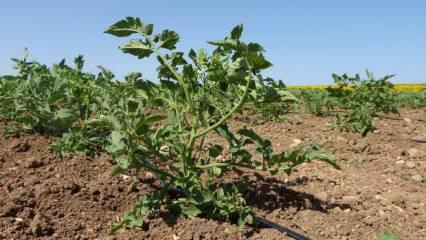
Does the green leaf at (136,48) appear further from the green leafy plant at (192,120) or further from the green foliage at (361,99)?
the green foliage at (361,99)

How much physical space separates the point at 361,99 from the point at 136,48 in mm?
3495

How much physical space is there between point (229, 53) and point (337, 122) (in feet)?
10.1

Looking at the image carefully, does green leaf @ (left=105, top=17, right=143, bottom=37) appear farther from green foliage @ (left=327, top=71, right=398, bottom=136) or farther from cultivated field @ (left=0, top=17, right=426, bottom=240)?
green foliage @ (left=327, top=71, right=398, bottom=136)

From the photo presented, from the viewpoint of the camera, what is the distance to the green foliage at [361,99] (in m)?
5.19

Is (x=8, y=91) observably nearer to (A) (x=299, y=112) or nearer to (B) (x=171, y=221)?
(B) (x=171, y=221)

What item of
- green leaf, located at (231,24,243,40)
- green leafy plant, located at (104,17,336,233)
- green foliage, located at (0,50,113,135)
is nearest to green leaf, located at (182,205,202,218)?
green leafy plant, located at (104,17,336,233)

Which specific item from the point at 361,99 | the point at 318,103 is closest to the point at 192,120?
the point at 361,99

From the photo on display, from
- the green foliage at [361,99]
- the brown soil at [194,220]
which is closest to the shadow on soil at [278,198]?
the brown soil at [194,220]

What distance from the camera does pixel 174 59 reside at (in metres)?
2.56

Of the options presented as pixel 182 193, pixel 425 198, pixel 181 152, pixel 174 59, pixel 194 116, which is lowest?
pixel 425 198

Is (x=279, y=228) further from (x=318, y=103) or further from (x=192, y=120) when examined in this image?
(x=318, y=103)

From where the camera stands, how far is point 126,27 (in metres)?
2.54

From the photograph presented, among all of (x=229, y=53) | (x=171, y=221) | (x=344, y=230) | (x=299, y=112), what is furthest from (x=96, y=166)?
(x=299, y=112)

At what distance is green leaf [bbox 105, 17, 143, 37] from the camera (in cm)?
251
